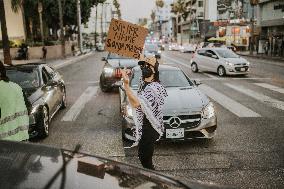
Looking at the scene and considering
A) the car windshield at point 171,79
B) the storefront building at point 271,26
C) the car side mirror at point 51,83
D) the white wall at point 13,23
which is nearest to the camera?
the car windshield at point 171,79

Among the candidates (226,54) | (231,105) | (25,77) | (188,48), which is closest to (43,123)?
(25,77)

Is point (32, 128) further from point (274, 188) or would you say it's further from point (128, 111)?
point (274, 188)

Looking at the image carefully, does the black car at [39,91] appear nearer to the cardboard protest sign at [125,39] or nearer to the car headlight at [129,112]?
the car headlight at [129,112]

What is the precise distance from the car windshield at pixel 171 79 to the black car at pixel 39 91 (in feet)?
6.65

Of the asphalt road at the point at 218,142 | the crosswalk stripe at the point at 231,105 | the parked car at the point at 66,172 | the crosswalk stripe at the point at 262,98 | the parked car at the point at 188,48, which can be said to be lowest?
the parked car at the point at 188,48

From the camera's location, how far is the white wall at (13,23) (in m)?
50.3

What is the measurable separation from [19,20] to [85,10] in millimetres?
12377

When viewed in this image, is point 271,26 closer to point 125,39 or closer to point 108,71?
point 108,71

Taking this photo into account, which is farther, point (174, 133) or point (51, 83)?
point (51, 83)

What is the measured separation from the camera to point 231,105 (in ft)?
39.8

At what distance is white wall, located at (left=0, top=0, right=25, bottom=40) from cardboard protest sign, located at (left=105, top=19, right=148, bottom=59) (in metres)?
46.0

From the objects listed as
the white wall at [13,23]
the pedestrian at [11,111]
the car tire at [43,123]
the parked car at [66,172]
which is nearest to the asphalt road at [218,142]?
the car tire at [43,123]

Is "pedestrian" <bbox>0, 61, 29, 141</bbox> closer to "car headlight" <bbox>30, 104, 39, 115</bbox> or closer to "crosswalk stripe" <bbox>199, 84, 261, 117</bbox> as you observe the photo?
"car headlight" <bbox>30, 104, 39, 115</bbox>

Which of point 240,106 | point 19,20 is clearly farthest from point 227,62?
point 19,20
